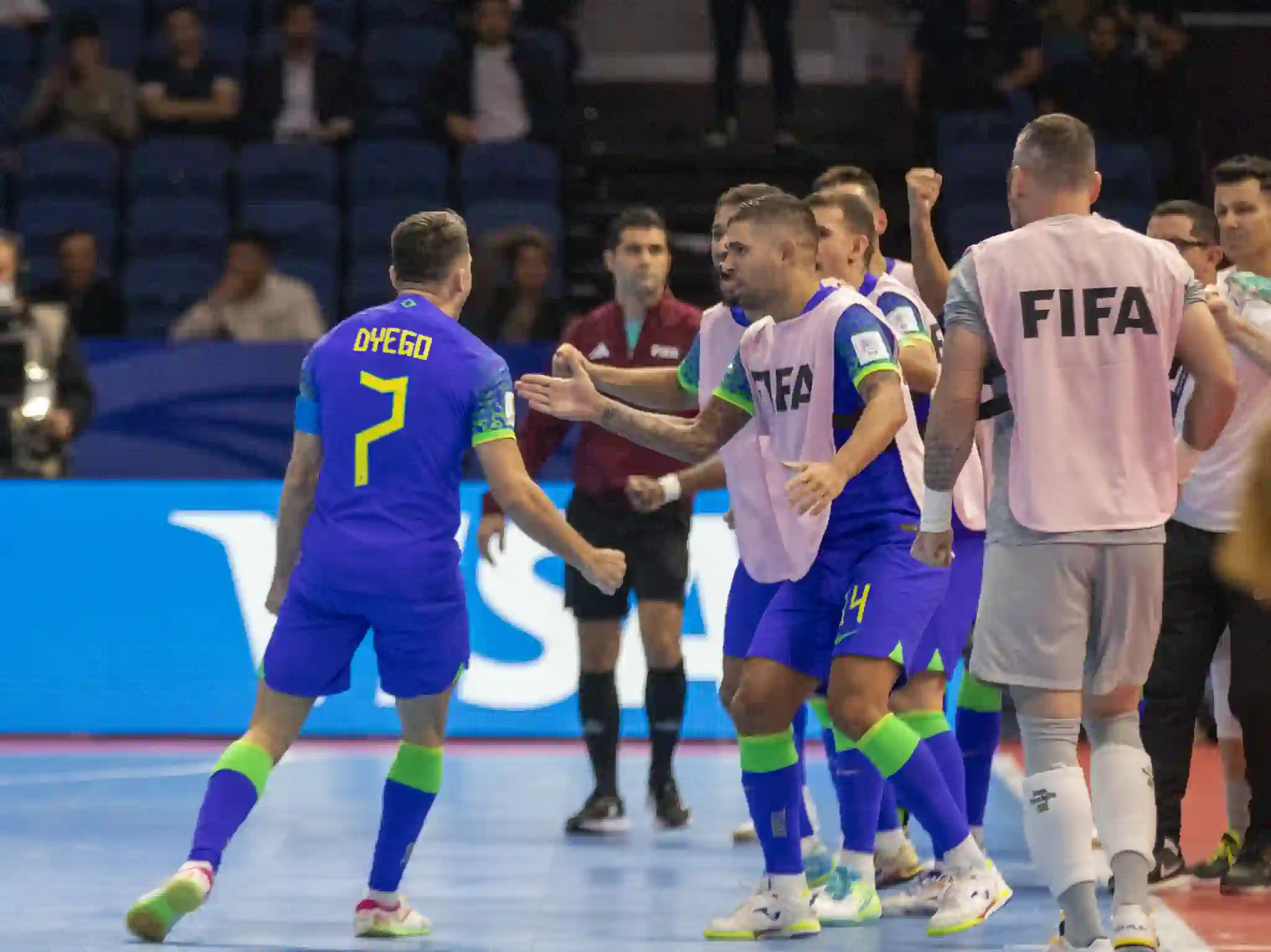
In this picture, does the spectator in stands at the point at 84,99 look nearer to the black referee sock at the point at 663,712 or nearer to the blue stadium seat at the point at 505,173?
the blue stadium seat at the point at 505,173

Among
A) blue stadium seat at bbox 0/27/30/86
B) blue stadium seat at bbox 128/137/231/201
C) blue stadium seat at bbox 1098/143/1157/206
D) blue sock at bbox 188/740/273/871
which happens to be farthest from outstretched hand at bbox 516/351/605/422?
blue stadium seat at bbox 0/27/30/86

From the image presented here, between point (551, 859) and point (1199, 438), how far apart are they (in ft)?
9.65

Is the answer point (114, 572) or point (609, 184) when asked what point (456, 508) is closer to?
point (114, 572)

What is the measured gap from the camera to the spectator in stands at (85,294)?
12.4m

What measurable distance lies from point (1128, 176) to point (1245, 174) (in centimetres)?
691

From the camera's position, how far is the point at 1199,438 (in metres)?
5.37

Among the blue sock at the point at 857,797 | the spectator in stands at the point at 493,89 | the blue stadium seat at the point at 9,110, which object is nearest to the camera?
the blue sock at the point at 857,797

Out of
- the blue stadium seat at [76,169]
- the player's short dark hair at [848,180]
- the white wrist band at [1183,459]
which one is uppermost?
the blue stadium seat at [76,169]

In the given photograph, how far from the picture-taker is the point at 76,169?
13.9 metres

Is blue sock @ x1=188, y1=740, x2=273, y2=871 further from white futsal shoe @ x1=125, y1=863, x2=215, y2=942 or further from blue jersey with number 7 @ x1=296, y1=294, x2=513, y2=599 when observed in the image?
blue jersey with number 7 @ x1=296, y1=294, x2=513, y2=599

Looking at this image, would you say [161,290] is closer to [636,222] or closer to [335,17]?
[335,17]

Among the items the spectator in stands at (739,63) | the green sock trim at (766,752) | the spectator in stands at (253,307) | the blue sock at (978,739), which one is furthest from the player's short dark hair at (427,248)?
the spectator in stands at (739,63)

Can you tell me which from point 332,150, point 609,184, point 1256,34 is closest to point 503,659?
point 332,150

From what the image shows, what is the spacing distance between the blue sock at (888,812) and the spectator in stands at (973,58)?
837 cm
